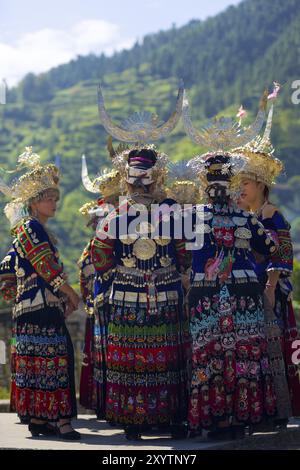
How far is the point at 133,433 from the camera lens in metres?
8.00

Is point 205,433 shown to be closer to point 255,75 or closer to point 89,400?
point 89,400

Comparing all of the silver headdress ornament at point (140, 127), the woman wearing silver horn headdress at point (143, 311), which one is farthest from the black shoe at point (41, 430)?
the silver headdress ornament at point (140, 127)

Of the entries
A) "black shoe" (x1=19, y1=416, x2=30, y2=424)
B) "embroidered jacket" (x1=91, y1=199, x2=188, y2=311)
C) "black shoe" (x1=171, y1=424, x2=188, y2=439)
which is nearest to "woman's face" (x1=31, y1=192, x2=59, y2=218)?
"embroidered jacket" (x1=91, y1=199, x2=188, y2=311)

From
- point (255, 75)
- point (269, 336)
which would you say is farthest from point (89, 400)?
point (255, 75)

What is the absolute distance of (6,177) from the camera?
877cm

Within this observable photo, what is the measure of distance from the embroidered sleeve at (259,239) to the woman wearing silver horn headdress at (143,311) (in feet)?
1.68

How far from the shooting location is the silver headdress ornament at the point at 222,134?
8336 mm

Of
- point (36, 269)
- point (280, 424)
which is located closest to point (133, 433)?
point (280, 424)

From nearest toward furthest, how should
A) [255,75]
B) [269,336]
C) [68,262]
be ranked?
[269,336]
[68,262]
[255,75]

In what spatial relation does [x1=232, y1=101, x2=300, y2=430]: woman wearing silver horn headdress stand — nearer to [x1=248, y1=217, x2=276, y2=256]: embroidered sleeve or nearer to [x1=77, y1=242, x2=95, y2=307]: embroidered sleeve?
[x1=248, y1=217, x2=276, y2=256]: embroidered sleeve

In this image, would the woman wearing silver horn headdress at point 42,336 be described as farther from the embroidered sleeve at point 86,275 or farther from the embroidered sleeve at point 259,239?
the embroidered sleeve at point 259,239

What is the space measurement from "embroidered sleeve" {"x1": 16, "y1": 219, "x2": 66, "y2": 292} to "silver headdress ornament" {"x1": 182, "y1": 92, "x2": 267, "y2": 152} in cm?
134

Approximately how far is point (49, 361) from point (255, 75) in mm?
129046

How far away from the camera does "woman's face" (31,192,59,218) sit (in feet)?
27.7
